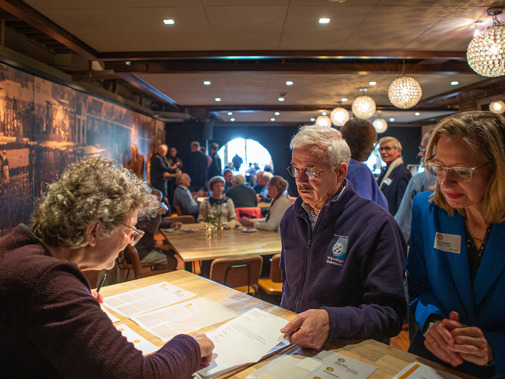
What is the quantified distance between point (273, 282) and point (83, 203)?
282cm

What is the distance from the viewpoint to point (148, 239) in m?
4.37

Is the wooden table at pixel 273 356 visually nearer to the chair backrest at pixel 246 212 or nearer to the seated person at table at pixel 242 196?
the chair backrest at pixel 246 212

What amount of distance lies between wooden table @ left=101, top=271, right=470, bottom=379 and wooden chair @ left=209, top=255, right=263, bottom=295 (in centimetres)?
107

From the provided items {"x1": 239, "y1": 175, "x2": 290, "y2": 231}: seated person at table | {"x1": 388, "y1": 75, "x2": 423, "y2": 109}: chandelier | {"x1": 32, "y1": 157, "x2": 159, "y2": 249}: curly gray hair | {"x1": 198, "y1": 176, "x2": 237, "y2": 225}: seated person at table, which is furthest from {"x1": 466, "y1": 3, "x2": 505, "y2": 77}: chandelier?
{"x1": 32, "y1": 157, "x2": 159, "y2": 249}: curly gray hair

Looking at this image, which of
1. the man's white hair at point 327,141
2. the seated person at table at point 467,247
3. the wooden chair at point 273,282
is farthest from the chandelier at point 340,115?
the seated person at table at point 467,247

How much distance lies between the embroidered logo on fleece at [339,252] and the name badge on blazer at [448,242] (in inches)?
13.7

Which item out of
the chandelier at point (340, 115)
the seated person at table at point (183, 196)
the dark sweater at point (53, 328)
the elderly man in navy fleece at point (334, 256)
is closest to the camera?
the dark sweater at point (53, 328)

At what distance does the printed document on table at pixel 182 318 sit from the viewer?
1.34m

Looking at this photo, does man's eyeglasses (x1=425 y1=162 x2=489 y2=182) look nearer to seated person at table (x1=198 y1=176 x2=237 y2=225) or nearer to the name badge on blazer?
the name badge on blazer

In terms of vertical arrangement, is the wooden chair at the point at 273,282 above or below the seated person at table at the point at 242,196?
below

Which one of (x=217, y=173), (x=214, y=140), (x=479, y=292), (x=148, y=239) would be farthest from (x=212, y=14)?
(x=214, y=140)

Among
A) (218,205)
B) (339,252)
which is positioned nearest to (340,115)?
(218,205)

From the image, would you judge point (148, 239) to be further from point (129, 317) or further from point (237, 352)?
point (237, 352)

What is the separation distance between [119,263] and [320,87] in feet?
20.7
